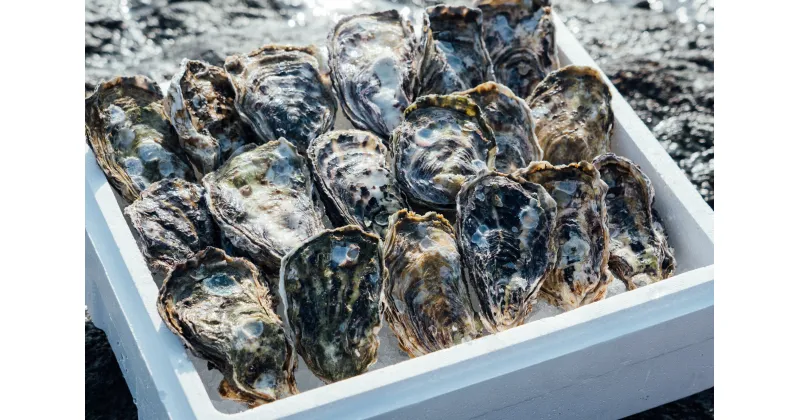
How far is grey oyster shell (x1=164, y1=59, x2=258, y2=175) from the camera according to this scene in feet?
7.02

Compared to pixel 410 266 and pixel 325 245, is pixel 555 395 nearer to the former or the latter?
pixel 410 266

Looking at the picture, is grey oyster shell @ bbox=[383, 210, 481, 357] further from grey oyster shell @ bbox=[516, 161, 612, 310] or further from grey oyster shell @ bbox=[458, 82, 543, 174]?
grey oyster shell @ bbox=[458, 82, 543, 174]

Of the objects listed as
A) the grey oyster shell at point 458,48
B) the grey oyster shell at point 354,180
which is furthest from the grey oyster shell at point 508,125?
the grey oyster shell at point 354,180

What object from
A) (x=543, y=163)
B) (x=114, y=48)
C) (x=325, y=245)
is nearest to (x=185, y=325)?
(x=325, y=245)

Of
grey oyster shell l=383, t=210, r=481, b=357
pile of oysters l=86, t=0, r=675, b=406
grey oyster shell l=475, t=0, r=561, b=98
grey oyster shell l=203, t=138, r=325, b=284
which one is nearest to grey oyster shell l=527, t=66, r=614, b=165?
pile of oysters l=86, t=0, r=675, b=406

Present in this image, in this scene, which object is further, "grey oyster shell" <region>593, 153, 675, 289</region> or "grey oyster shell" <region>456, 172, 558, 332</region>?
"grey oyster shell" <region>593, 153, 675, 289</region>

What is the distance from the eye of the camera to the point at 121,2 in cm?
341

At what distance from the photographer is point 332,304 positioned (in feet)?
5.98

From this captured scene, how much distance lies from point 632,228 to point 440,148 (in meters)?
0.40

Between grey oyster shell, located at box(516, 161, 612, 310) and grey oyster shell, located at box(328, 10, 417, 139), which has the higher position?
grey oyster shell, located at box(328, 10, 417, 139)

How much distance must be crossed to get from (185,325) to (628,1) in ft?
7.31

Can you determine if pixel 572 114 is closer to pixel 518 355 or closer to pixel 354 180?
pixel 354 180

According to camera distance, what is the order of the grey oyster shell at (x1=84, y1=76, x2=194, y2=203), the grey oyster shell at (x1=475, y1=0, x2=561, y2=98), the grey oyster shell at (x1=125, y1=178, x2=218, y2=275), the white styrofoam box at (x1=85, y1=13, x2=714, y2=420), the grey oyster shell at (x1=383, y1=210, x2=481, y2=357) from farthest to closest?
the grey oyster shell at (x1=475, y1=0, x2=561, y2=98), the grey oyster shell at (x1=84, y1=76, x2=194, y2=203), the grey oyster shell at (x1=125, y1=178, x2=218, y2=275), the grey oyster shell at (x1=383, y1=210, x2=481, y2=357), the white styrofoam box at (x1=85, y1=13, x2=714, y2=420)

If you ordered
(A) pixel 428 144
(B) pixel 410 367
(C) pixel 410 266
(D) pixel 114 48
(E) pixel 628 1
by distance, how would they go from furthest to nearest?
(E) pixel 628 1 < (D) pixel 114 48 < (A) pixel 428 144 < (C) pixel 410 266 < (B) pixel 410 367
